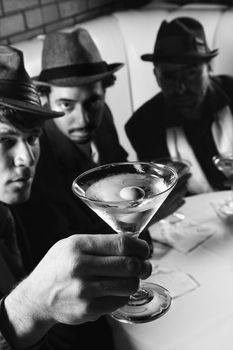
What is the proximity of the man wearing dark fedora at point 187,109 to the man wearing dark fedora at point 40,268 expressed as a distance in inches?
24.3

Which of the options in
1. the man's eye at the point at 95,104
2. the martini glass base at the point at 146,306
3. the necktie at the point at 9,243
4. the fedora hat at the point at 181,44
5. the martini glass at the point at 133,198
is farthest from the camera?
the fedora hat at the point at 181,44

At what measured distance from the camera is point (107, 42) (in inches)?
65.8

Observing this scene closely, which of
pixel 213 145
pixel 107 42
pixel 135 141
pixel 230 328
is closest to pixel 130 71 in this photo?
pixel 107 42

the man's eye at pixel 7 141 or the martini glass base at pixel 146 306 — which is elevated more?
the man's eye at pixel 7 141

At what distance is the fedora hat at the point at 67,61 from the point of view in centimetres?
141

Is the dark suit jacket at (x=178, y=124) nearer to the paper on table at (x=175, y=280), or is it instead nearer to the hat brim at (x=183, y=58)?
the hat brim at (x=183, y=58)

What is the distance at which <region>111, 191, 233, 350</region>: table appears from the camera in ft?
3.43

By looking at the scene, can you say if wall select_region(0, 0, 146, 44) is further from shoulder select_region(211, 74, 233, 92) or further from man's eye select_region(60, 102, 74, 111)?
shoulder select_region(211, 74, 233, 92)

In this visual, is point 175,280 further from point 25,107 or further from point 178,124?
point 178,124

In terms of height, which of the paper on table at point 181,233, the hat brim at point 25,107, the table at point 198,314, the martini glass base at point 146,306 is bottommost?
the paper on table at point 181,233

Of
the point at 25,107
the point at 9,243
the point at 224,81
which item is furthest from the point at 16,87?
the point at 224,81

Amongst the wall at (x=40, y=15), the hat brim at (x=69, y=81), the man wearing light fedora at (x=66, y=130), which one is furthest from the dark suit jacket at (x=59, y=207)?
the wall at (x=40, y=15)

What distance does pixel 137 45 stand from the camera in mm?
1732

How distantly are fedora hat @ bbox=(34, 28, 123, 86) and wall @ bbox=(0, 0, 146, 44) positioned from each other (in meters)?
0.18
